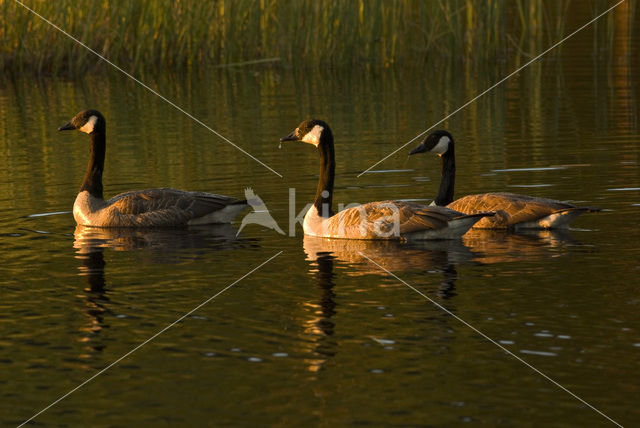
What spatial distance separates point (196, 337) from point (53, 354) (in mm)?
1290

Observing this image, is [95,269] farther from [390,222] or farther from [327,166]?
[327,166]

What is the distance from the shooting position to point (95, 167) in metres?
17.9

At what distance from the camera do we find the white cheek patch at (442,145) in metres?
17.2

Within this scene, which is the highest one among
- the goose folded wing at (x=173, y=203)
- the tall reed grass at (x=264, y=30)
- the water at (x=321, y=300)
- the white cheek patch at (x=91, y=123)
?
the tall reed grass at (x=264, y=30)

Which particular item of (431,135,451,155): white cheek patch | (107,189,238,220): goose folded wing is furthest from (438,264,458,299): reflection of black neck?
(107,189,238,220): goose folded wing

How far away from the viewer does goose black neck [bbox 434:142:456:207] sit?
16.8 metres

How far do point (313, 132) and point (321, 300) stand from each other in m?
5.12

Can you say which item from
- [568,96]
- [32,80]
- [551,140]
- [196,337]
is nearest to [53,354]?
[196,337]

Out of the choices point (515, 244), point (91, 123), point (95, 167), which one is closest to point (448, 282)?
point (515, 244)

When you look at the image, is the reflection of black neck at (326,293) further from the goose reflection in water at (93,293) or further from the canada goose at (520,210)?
the canada goose at (520,210)

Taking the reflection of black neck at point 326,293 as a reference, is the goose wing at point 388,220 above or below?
above

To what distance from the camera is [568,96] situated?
32.8 meters

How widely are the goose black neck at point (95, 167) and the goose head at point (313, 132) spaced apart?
3334mm

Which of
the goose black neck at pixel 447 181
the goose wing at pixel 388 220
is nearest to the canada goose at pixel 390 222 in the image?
the goose wing at pixel 388 220
